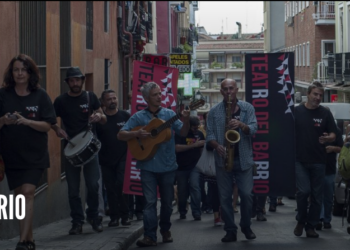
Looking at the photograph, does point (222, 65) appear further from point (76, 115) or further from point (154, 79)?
point (76, 115)

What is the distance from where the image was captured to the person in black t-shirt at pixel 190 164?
45.9 feet

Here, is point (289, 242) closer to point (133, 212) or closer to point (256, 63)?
point (256, 63)

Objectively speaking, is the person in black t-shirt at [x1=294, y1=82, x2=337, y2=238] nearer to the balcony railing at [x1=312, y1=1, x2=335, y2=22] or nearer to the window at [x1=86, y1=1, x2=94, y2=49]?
the window at [x1=86, y1=1, x2=94, y2=49]

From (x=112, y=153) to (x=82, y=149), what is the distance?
139 cm

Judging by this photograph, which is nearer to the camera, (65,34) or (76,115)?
(76,115)

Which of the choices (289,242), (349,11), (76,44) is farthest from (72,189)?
(349,11)

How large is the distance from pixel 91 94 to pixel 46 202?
10.4ft

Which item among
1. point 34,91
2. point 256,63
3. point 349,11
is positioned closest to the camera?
point 34,91

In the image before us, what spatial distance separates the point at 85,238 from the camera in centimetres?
980

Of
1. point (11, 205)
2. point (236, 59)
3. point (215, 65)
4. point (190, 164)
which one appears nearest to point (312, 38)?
point (190, 164)

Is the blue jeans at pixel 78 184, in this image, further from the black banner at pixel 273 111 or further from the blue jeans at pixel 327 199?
the blue jeans at pixel 327 199

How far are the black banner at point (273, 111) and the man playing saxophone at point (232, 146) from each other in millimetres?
1012

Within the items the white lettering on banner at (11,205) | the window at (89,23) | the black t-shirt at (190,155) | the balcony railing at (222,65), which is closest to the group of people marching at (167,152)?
the white lettering on banner at (11,205)

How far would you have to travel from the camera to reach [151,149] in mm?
9469
